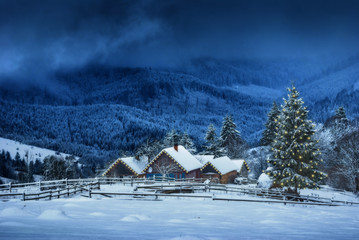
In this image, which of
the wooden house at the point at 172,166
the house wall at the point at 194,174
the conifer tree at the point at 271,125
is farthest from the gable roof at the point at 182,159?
the conifer tree at the point at 271,125

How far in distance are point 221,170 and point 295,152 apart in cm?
2481

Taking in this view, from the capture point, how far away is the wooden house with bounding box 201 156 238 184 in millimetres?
55875

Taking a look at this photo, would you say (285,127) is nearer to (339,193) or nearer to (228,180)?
(339,193)

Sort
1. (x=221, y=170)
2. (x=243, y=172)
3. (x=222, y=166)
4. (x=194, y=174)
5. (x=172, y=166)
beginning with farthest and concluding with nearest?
(x=243, y=172) < (x=194, y=174) < (x=222, y=166) < (x=172, y=166) < (x=221, y=170)

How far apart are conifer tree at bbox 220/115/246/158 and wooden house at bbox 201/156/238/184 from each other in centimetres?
1221

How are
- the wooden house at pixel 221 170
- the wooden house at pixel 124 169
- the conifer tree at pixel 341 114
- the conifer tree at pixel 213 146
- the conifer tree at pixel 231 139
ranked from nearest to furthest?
1. the wooden house at pixel 221 170
2. the wooden house at pixel 124 169
3. the conifer tree at pixel 341 114
4. the conifer tree at pixel 213 146
5. the conifer tree at pixel 231 139

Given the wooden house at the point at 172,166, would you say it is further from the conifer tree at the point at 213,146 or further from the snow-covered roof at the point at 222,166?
the conifer tree at the point at 213,146

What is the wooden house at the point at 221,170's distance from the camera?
5588 centimetres

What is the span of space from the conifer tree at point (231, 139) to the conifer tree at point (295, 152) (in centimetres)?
3829

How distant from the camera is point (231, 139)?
2894 inches

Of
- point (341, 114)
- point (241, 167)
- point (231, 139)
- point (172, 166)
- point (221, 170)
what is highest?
point (341, 114)

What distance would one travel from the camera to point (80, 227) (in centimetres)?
1043

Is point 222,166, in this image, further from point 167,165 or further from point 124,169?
point 124,169

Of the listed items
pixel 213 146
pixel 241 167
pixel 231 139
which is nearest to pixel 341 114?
pixel 231 139
